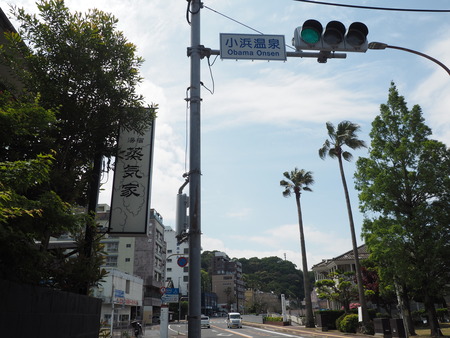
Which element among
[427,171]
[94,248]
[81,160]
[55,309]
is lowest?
[55,309]

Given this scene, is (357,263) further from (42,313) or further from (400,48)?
(42,313)

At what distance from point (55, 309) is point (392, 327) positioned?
22.7 m

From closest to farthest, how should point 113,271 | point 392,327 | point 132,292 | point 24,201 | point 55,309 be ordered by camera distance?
1. point 24,201
2. point 55,309
3. point 392,327
4. point 113,271
5. point 132,292

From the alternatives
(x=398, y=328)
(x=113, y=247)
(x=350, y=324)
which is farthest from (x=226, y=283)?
(x=398, y=328)

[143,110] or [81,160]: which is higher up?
[143,110]

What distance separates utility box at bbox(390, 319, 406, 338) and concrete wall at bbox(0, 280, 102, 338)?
67.4 feet

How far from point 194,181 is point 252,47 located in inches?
108

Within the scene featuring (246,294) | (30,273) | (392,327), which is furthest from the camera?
(246,294)

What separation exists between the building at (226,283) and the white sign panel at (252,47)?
119 m

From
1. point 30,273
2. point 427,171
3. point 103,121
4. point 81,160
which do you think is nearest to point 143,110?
point 103,121

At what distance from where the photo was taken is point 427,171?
23609mm

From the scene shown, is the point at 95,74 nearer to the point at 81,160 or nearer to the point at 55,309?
the point at 81,160

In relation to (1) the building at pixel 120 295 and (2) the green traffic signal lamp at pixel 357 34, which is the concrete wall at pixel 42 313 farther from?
(1) the building at pixel 120 295

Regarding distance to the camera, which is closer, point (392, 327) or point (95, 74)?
point (95, 74)
